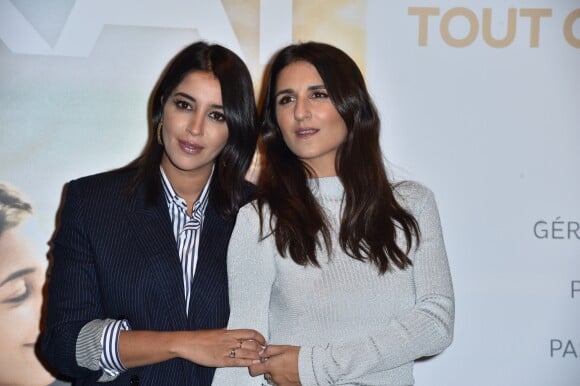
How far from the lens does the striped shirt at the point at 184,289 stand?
2.13 meters

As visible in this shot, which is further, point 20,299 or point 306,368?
point 20,299

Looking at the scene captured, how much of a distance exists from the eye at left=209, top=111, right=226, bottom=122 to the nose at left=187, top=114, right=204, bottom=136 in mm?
48

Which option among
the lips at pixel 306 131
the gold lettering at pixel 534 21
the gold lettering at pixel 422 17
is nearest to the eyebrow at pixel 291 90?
the lips at pixel 306 131

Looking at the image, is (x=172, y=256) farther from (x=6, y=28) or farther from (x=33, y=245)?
(x=6, y=28)

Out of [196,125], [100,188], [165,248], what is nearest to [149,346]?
[165,248]

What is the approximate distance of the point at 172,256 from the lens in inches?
90.2

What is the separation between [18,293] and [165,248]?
3.53 ft

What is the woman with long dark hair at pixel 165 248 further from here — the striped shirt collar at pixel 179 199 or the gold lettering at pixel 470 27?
the gold lettering at pixel 470 27

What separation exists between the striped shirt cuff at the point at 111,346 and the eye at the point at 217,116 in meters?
0.72

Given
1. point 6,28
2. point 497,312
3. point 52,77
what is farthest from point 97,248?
point 497,312

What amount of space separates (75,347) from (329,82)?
112 cm

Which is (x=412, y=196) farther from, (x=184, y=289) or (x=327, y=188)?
(x=184, y=289)

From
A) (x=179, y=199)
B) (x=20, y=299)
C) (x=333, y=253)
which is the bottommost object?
(x=20, y=299)

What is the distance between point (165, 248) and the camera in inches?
90.3
